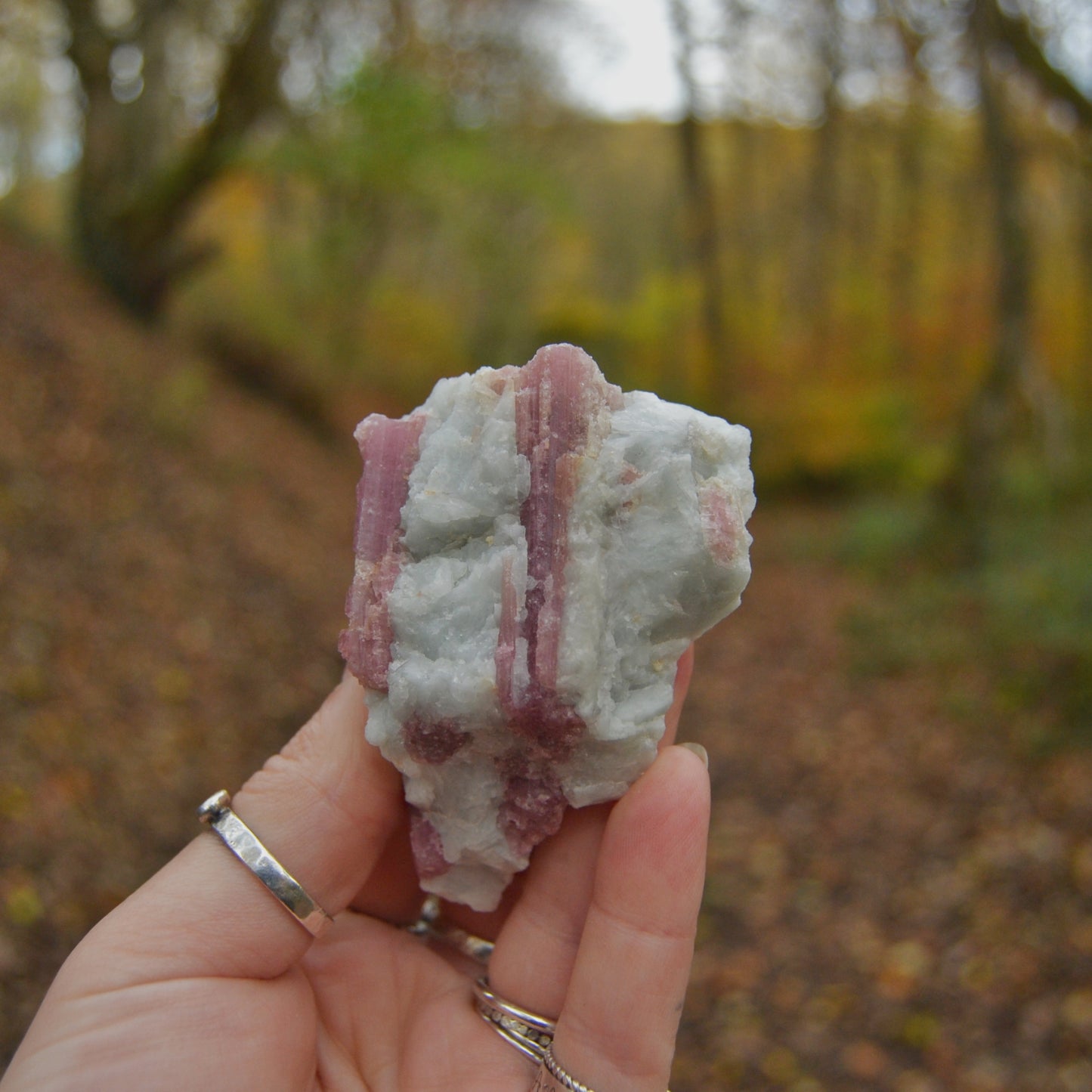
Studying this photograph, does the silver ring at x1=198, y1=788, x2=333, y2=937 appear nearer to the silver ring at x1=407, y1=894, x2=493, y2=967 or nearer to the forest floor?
the silver ring at x1=407, y1=894, x2=493, y2=967

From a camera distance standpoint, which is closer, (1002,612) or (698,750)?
(698,750)

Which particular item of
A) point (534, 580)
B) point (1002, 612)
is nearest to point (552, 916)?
point (534, 580)

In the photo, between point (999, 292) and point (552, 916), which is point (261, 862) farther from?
point (999, 292)

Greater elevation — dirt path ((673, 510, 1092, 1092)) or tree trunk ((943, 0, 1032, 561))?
tree trunk ((943, 0, 1032, 561))

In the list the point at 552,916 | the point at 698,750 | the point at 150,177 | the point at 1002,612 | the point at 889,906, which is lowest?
the point at 1002,612

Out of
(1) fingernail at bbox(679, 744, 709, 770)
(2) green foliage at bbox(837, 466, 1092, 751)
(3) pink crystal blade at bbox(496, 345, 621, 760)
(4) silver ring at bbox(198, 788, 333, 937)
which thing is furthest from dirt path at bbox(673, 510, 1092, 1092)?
(3) pink crystal blade at bbox(496, 345, 621, 760)

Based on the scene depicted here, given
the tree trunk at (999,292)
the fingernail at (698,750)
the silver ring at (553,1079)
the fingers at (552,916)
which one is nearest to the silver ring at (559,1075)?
the silver ring at (553,1079)

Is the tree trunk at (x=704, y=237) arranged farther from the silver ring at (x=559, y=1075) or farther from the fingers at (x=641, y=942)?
the silver ring at (x=559, y=1075)
